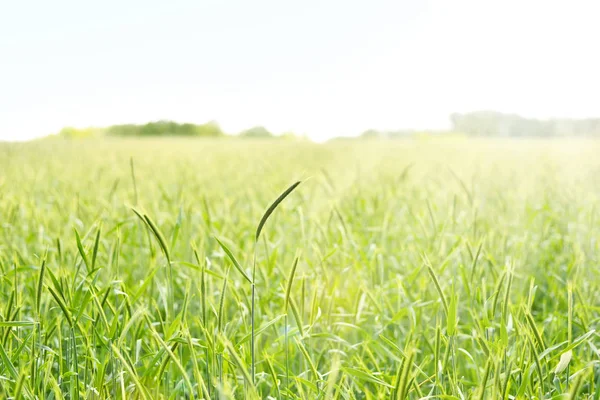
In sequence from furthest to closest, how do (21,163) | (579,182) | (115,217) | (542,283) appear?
(21,163)
(579,182)
(115,217)
(542,283)

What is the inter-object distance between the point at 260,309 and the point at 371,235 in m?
0.85

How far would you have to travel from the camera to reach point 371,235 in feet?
6.61

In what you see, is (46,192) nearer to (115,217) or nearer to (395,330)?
(115,217)

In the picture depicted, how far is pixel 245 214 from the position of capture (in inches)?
90.9

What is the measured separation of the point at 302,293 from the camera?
87cm

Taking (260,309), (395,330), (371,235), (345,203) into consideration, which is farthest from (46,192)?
(395,330)

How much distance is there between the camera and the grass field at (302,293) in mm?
813

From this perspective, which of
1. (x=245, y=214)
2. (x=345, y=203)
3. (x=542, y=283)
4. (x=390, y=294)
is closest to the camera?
(x=390, y=294)

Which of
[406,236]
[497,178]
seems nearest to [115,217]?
[406,236]

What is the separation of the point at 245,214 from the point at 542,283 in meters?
1.21

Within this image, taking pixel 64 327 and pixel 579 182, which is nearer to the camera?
pixel 64 327

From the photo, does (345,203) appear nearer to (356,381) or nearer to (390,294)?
(390,294)

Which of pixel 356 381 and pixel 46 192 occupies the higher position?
pixel 46 192

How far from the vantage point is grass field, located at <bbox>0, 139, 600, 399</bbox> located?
81 cm
